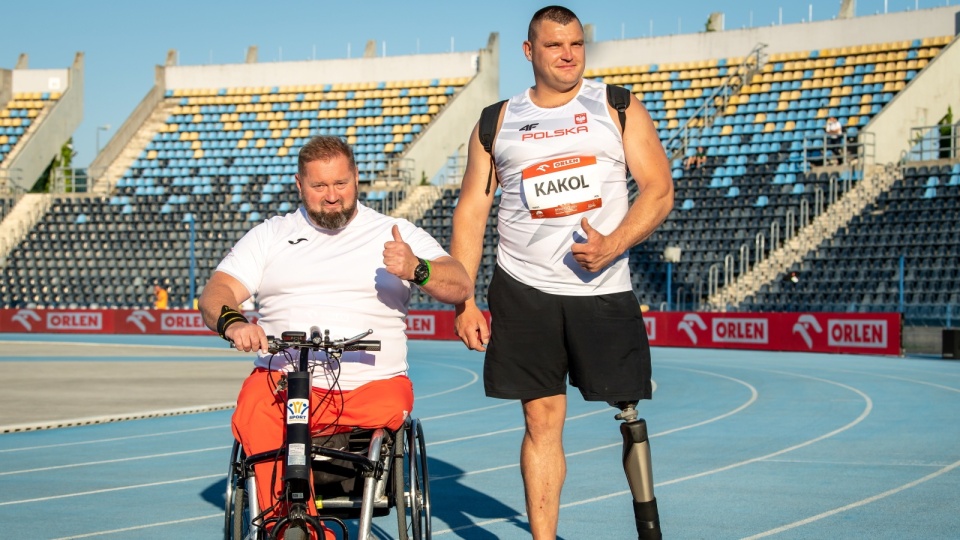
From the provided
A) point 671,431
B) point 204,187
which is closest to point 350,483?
point 671,431

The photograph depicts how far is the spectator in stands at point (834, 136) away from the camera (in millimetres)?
32812

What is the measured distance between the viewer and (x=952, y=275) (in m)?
26.8

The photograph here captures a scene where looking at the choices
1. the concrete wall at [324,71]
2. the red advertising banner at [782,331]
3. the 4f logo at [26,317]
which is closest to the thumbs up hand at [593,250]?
the red advertising banner at [782,331]

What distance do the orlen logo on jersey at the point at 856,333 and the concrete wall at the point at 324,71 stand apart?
2054 cm

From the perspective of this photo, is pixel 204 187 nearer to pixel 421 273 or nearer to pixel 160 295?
pixel 160 295

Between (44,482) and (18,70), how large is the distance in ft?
144

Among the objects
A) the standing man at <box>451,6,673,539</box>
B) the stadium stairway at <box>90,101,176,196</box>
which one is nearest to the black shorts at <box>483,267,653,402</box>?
the standing man at <box>451,6,673,539</box>

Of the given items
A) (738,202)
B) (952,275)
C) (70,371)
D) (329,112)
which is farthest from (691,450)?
(329,112)

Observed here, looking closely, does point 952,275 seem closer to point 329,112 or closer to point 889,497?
point 889,497

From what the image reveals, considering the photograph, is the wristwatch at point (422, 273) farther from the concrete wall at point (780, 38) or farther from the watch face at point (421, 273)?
the concrete wall at point (780, 38)

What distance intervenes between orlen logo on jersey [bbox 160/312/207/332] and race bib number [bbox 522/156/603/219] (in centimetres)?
3279

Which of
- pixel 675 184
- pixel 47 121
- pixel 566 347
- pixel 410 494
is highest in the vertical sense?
pixel 47 121

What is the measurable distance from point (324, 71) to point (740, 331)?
893 inches

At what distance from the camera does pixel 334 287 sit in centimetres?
508
